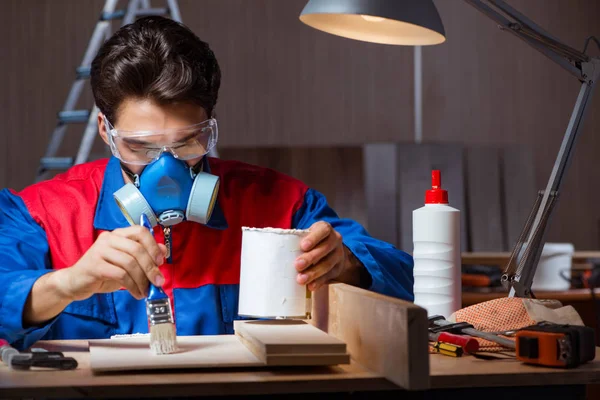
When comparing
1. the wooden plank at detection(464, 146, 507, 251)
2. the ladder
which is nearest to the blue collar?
the ladder

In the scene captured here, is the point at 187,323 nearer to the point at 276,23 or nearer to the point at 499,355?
the point at 499,355

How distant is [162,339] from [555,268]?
222 centimetres

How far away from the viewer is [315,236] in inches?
47.1

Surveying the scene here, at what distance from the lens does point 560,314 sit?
4.26 ft

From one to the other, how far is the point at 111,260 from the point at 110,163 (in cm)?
62

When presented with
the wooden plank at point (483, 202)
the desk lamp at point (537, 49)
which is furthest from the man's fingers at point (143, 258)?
the wooden plank at point (483, 202)

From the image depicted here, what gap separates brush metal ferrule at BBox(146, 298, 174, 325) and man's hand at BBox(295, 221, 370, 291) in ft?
0.67

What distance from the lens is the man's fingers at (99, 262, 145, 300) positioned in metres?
1.09

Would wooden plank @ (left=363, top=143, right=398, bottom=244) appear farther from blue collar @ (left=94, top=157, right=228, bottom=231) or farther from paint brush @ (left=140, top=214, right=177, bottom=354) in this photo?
paint brush @ (left=140, top=214, right=177, bottom=354)

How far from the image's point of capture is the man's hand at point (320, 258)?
1.18 meters

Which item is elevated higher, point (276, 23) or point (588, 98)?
point (276, 23)

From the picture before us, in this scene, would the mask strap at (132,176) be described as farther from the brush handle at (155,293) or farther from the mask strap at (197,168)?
the brush handle at (155,293)

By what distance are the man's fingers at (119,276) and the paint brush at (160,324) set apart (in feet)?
0.08

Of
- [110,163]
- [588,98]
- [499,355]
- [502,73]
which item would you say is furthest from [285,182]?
[502,73]
